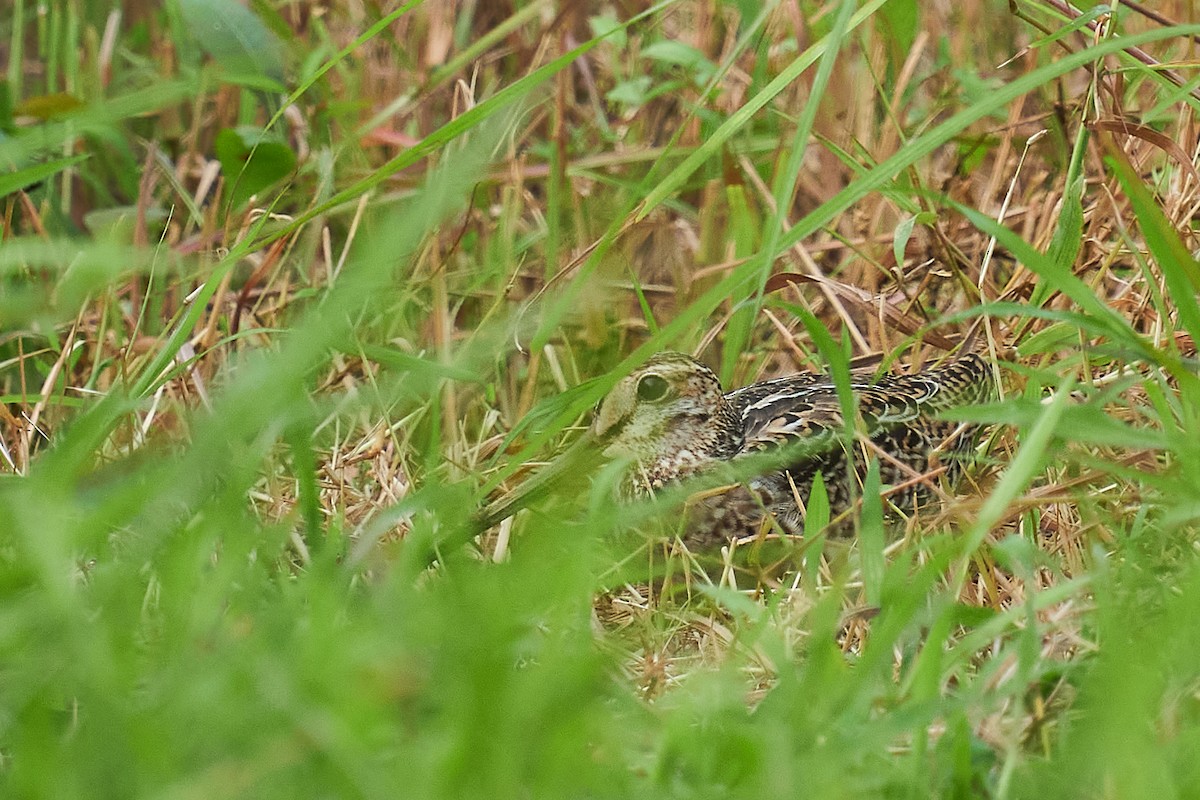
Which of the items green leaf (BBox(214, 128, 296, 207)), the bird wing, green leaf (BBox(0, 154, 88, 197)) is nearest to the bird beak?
the bird wing

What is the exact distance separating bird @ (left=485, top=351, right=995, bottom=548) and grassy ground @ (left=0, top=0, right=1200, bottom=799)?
119 millimetres

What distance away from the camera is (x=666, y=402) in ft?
9.23

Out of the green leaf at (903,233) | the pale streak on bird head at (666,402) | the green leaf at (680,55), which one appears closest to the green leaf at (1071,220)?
the green leaf at (903,233)

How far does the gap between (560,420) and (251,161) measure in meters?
1.36

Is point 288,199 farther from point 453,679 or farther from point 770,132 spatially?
point 453,679

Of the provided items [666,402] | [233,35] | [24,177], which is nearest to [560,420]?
[666,402]

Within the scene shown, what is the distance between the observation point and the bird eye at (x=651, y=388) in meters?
2.82

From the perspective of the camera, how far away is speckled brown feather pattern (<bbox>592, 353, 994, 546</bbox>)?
269 centimetres

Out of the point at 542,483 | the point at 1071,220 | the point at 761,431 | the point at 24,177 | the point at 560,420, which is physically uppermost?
the point at 24,177

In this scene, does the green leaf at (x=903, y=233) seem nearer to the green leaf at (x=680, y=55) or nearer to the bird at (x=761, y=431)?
the bird at (x=761, y=431)

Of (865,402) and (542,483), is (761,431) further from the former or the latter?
(542,483)

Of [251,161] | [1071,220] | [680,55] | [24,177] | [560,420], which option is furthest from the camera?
[680,55]

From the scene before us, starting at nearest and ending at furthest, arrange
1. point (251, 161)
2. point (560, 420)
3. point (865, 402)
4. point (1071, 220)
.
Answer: point (560, 420), point (1071, 220), point (865, 402), point (251, 161)

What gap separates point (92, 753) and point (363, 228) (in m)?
2.06
